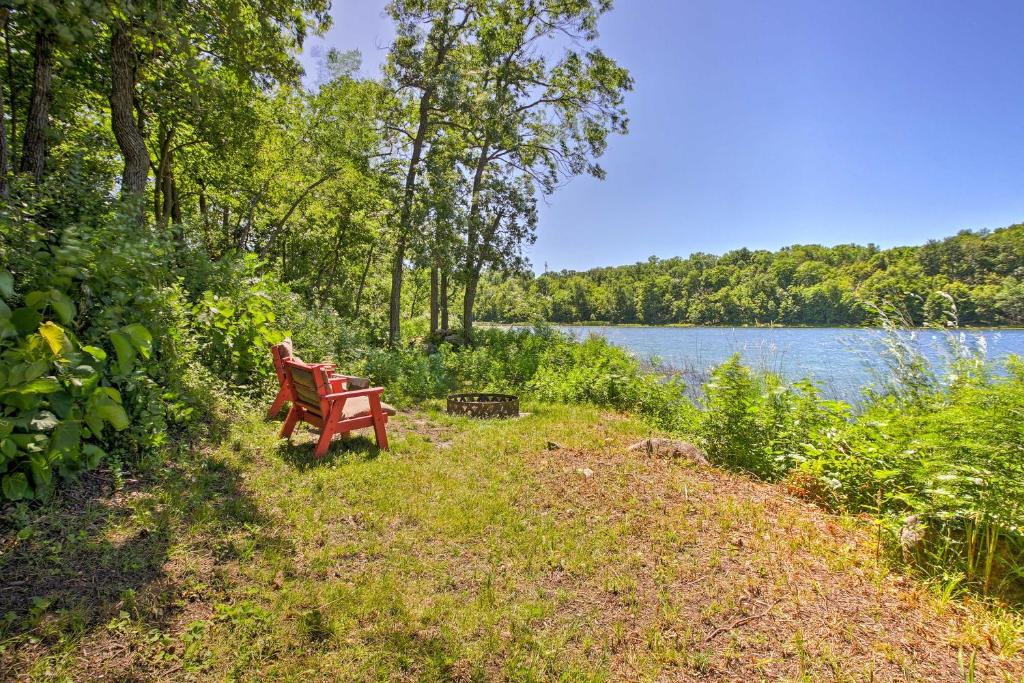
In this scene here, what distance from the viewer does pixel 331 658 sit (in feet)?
6.40

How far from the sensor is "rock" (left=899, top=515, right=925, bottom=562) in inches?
111

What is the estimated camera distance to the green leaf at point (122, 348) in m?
2.46

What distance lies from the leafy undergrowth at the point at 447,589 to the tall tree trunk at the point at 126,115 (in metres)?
5.15

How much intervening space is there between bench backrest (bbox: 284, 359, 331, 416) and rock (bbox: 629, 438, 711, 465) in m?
3.53

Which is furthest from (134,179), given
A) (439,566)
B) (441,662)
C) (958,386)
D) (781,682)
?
(958,386)

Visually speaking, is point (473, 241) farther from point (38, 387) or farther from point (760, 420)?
point (38, 387)

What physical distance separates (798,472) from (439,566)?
3.63 meters

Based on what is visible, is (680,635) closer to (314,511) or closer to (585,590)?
(585,590)

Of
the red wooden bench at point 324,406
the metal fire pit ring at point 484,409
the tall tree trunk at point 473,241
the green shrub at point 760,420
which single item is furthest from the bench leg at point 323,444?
the tall tree trunk at point 473,241

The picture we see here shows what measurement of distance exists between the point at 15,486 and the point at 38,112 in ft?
19.0

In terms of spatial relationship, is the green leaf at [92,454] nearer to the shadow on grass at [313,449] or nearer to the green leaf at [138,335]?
the green leaf at [138,335]

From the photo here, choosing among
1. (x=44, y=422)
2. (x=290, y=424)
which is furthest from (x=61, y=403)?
(x=290, y=424)

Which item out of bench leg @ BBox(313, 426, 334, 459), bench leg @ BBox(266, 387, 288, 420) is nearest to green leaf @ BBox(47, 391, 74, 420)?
bench leg @ BBox(313, 426, 334, 459)

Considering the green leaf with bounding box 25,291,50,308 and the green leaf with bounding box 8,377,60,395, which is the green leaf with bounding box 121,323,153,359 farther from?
the green leaf with bounding box 8,377,60,395
